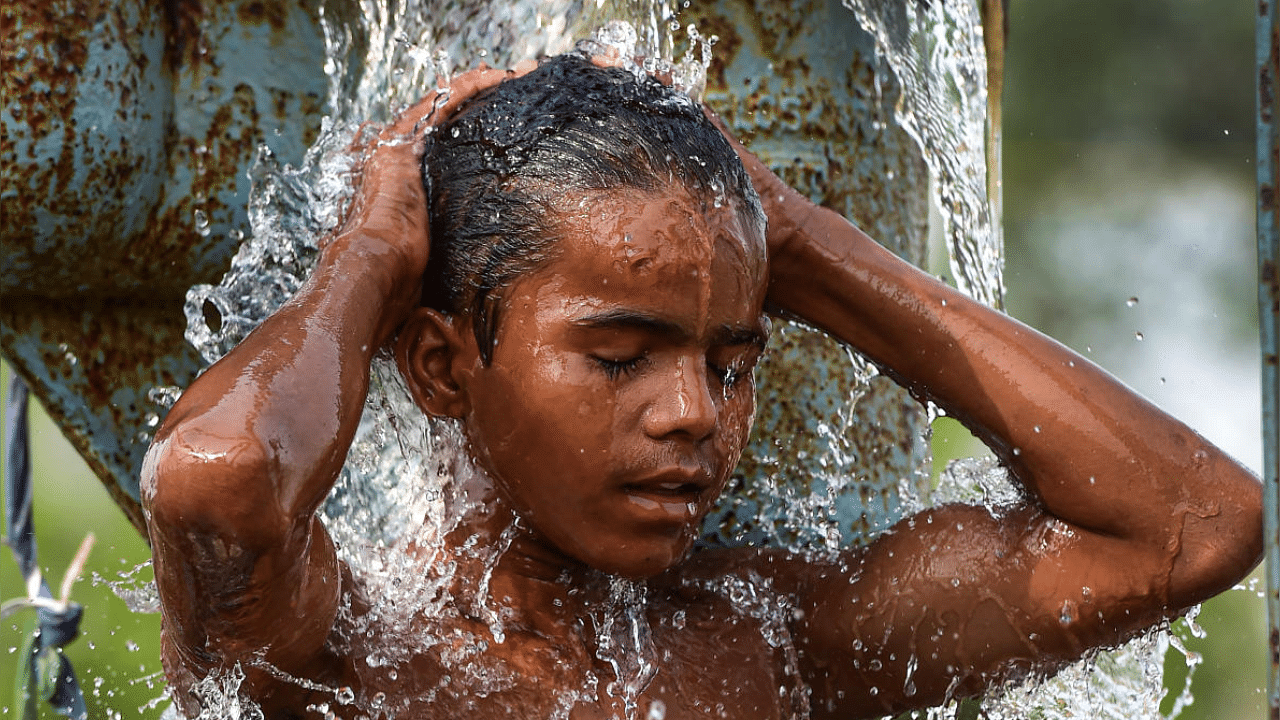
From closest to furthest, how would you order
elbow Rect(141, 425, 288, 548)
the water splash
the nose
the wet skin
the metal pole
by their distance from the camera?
the metal pole, elbow Rect(141, 425, 288, 548), the wet skin, the nose, the water splash

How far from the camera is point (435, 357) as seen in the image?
2148 mm

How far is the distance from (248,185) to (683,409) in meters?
1.08

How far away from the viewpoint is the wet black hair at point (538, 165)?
81.7 inches

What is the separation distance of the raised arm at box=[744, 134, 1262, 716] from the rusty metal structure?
365 mm

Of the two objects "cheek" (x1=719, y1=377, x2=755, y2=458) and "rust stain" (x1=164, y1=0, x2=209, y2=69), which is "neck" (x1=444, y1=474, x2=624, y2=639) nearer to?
"cheek" (x1=719, y1=377, x2=755, y2=458)

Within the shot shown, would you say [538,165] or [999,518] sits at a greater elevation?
[538,165]

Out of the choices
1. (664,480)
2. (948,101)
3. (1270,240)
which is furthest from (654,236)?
(948,101)

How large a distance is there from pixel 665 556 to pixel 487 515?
27 cm

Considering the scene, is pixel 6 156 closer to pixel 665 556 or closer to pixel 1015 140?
pixel 665 556

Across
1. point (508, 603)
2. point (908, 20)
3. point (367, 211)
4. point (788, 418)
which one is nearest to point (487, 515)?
point (508, 603)

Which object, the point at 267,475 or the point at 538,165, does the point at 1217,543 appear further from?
the point at 267,475

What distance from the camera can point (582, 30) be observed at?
103 inches

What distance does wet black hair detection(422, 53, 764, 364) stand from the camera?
2076 millimetres

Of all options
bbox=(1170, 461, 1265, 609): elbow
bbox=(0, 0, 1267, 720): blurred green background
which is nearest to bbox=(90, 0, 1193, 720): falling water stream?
bbox=(1170, 461, 1265, 609): elbow
